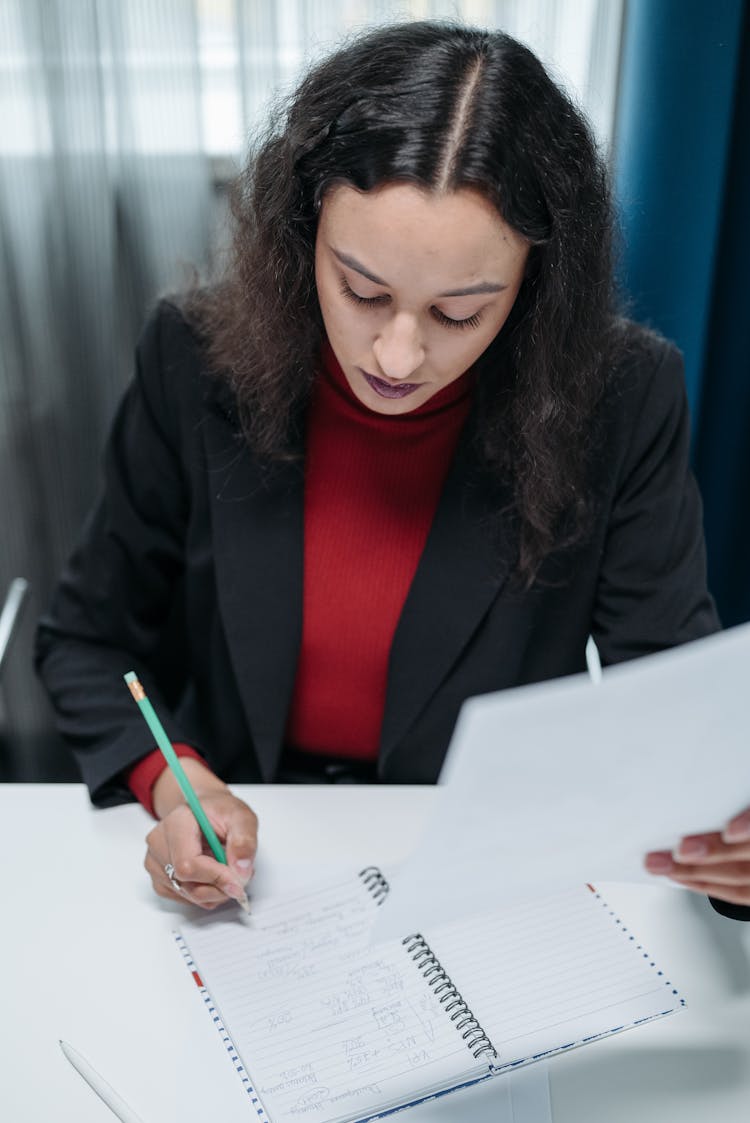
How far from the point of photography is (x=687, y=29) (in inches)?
54.2

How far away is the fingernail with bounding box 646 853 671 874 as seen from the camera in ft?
2.68

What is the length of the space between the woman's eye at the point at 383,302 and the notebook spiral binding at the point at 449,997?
1.64ft

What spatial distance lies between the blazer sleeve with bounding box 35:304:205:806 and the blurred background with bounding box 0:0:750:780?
152 millimetres

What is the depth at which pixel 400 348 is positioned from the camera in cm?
95

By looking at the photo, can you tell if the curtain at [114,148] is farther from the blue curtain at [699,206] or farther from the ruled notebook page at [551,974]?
the ruled notebook page at [551,974]

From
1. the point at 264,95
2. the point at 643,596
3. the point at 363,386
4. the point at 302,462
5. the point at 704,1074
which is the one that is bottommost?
the point at 704,1074

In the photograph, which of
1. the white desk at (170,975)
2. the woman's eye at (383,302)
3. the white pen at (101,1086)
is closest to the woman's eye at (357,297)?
the woman's eye at (383,302)

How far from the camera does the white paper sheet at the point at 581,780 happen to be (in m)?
0.68

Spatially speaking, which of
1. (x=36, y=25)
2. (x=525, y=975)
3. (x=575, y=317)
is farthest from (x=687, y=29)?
(x=525, y=975)

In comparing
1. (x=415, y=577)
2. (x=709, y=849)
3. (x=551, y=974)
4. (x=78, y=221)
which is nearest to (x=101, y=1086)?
(x=551, y=974)

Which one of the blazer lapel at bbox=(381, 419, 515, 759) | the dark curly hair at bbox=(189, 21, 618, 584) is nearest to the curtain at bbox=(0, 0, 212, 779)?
the dark curly hair at bbox=(189, 21, 618, 584)

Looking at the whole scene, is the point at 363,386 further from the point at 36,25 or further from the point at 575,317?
the point at 36,25

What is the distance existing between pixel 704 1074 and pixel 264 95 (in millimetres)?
1238

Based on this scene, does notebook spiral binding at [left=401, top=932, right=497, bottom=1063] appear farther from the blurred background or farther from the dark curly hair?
the blurred background
